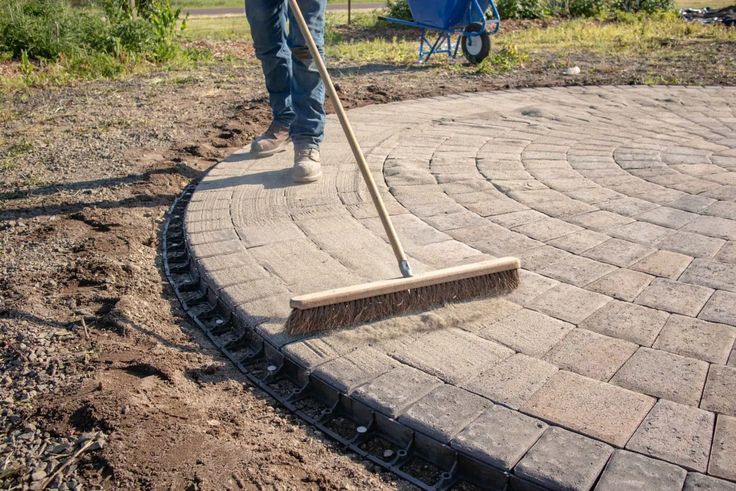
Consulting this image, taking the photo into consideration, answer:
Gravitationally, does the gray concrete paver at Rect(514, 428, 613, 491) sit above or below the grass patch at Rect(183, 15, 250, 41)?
below

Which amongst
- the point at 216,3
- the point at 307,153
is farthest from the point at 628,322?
the point at 216,3

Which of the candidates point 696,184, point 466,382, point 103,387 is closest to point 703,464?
point 466,382

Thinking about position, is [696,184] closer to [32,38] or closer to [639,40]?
[639,40]

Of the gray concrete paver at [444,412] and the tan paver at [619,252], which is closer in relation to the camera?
the gray concrete paver at [444,412]

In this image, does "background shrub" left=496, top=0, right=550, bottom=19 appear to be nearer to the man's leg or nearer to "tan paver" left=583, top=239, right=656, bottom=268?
the man's leg

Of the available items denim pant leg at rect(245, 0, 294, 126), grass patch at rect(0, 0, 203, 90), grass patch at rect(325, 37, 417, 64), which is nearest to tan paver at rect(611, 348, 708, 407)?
denim pant leg at rect(245, 0, 294, 126)

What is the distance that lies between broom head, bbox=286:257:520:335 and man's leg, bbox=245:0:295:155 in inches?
89.7

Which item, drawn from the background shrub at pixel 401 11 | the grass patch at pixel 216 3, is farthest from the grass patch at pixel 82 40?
the grass patch at pixel 216 3

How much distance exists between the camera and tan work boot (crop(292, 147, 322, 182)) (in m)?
4.03

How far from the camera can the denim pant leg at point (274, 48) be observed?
170 inches

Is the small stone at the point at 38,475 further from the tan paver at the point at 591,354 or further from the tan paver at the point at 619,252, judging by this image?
the tan paver at the point at 619,252

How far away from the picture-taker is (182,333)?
2734 mm

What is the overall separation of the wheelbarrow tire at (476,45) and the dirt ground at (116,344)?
361cm

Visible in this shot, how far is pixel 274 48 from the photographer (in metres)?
4.50
